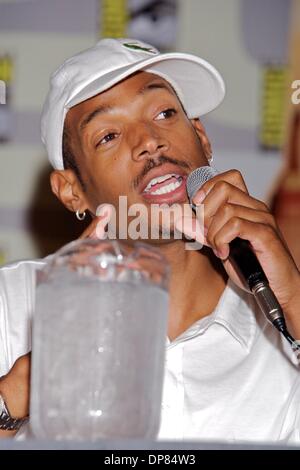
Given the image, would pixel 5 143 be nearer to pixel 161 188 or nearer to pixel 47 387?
pixel 161 188

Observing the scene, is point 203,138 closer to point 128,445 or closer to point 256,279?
point 256,279

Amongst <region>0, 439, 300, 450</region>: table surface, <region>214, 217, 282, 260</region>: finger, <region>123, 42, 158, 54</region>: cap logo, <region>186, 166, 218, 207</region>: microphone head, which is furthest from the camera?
<region>123, 42, 158, 54</region>: cap logo

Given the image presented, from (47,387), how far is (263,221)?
47 cm

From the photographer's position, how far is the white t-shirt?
1521 millimetres

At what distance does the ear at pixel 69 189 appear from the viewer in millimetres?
1814

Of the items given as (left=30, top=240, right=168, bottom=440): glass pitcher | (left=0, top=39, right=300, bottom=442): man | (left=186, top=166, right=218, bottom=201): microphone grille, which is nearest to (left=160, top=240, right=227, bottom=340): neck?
(left=0, top=39, right=300, bottom=442): man

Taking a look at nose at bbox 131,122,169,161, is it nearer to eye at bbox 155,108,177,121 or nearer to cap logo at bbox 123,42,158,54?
eye at bbox 155,108,177,121

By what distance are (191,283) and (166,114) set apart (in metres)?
0.30

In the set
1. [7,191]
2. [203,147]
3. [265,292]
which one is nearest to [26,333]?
[203,147]

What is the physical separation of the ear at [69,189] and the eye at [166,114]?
0.68 ft

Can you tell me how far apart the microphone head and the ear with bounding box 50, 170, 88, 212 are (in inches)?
14.0

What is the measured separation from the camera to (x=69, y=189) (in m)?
1.84

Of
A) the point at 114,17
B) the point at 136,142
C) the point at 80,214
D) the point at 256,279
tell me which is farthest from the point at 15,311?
the point at 114,17

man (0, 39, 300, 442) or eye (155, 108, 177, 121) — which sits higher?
eye (155, 108, 177, 121)
